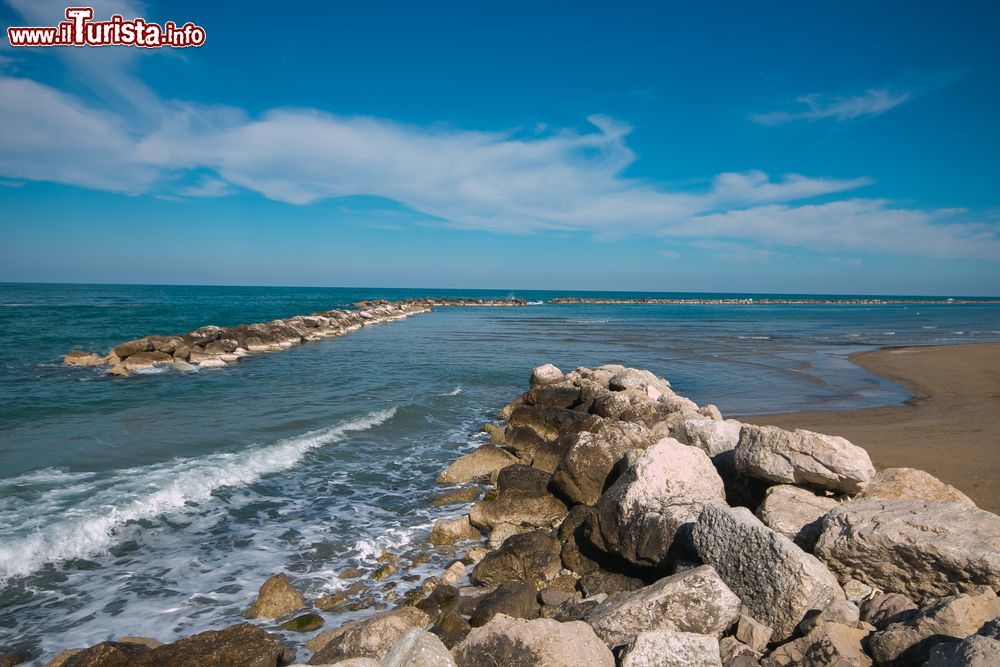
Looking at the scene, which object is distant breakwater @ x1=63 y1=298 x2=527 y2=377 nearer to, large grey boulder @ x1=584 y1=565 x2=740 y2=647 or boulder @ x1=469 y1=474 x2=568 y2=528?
boulder @ x1=469 y1=474 x2=568 y2=528

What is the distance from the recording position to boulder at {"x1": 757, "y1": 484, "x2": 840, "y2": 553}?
5551 mm

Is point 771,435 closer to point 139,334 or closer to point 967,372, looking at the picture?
point 967,372

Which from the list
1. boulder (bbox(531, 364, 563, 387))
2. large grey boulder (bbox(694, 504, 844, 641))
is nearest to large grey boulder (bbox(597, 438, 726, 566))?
large grey boulder (bbox(694, 504, 844, 641))

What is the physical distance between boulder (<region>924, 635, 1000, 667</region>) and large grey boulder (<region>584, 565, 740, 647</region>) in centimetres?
142

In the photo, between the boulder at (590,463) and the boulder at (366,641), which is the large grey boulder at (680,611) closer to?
the boulder at (366,641)

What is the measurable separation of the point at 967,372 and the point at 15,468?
1152 inches

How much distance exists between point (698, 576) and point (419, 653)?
2.37 m

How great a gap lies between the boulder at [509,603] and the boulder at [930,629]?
9.76 ft

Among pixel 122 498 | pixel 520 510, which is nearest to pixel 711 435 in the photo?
pixel 520 510

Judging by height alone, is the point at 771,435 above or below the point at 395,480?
above

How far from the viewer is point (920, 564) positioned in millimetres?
4648

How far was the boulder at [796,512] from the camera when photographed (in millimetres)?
5551

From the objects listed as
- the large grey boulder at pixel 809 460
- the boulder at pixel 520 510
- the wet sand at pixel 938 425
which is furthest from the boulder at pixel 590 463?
the wet sand at pixel 938 425

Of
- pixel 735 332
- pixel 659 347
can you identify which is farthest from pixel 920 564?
pixel 735 332
